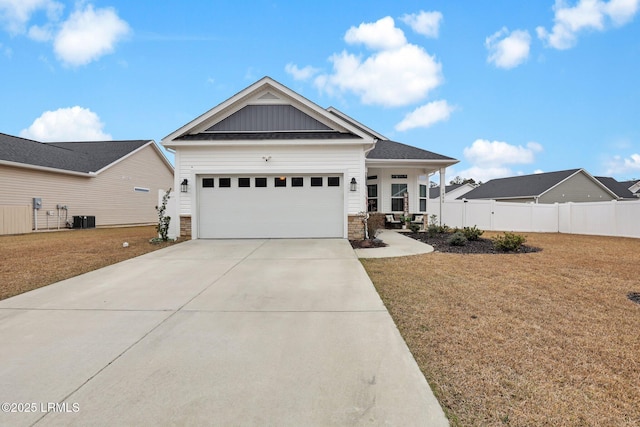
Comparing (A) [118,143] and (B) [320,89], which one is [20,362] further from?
(A) [118,143]

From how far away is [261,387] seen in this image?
2.40 metres

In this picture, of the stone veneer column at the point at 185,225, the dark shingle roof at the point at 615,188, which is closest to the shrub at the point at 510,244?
the stone veneer column at the point at 185,225

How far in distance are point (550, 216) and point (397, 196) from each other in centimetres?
859

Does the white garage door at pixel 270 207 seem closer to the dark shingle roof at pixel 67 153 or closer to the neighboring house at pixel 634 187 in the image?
the dark shingle roof at pixel 67 153

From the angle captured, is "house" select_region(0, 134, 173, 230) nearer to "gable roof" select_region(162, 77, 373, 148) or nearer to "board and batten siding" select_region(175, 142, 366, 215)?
"board and batten siding" select_region(175, 142, 366, 215)

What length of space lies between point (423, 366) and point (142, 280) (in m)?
5.14

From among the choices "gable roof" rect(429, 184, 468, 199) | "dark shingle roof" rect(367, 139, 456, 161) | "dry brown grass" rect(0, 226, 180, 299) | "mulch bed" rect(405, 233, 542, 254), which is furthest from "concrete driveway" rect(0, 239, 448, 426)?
"gable roof" rect(429, 184, 468, 199)

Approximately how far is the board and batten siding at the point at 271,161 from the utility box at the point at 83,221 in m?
11.7

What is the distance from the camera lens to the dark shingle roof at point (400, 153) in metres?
14.5

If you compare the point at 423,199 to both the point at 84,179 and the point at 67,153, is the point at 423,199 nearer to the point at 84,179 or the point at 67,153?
the point at 84,179

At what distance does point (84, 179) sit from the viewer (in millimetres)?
19312

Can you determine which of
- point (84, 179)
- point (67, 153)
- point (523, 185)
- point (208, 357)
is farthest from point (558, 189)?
point (67, 153)

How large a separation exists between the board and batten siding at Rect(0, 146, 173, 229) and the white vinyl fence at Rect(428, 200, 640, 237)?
20.8 metres

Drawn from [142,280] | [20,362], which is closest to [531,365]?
[20,362]
